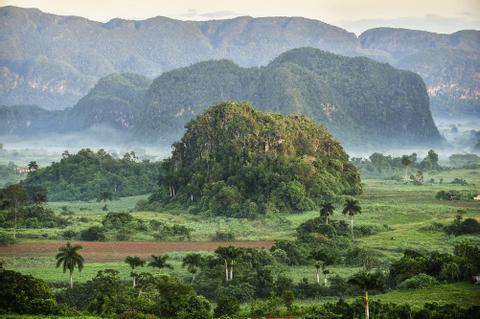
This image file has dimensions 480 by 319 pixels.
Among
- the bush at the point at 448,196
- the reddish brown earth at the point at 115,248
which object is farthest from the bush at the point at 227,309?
the bush at the point at 448,196

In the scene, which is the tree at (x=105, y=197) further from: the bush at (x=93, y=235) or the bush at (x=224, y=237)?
the bush at (x=224, y=237)

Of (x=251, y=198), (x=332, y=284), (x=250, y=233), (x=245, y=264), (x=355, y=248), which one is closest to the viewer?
(x=332, y=284)

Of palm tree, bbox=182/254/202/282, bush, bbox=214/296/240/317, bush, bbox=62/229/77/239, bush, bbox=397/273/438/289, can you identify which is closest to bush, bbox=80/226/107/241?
bush, bbox=62/229/77/239

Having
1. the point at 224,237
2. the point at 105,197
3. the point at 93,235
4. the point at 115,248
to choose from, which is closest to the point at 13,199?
the point at 93,235

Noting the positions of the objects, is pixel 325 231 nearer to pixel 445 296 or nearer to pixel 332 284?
pixel 332 284

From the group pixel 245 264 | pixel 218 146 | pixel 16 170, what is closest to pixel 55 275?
pixel 245 264

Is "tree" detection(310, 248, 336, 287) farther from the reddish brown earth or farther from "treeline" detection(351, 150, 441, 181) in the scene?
"treeline" detection(351, 150, 441, 181)
